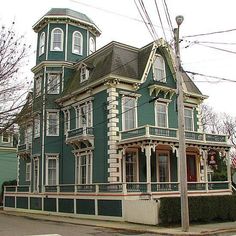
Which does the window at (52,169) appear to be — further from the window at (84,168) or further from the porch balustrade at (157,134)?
the porch balustrade at (157,134)

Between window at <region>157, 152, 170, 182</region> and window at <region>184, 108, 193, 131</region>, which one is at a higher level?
window at <region>184, 108, 193, 131</region>

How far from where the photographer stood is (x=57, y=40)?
36719 millimetres

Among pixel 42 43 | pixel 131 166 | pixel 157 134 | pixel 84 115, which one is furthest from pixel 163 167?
pixel 42 43

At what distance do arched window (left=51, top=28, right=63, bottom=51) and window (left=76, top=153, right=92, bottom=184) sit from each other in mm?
10558

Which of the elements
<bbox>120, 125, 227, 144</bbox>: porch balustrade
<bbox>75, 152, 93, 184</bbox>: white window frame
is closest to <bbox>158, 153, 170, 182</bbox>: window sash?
<bbox>120, 125, 227, 144</bbox>: porch balustrade

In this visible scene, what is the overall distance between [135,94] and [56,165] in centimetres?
952

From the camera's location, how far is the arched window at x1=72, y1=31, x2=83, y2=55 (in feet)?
122

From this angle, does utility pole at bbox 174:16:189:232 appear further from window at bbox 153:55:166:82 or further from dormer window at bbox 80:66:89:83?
dormer window at bbox 80:66:89:83

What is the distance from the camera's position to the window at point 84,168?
30.3m

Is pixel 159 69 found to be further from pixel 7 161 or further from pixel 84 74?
pixel 7 161

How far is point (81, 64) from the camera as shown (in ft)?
109

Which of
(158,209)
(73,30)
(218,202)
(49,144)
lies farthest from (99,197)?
(73,30)

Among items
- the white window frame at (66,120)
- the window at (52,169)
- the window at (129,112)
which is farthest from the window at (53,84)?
the window at (52,169)

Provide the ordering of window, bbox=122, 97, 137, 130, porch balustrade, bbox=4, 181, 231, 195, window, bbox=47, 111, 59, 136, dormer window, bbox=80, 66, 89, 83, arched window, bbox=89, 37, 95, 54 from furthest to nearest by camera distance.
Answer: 1. arched window, bbox=89, 37, 95, 54
2. window, bbox=47, 111, 59, 136
3. dormer window, bbox=80, 66, 89, 83
4. window, bbox=122, 97, 137, 130
5. porch balustrade, bbox=4, 181, 231, 195
